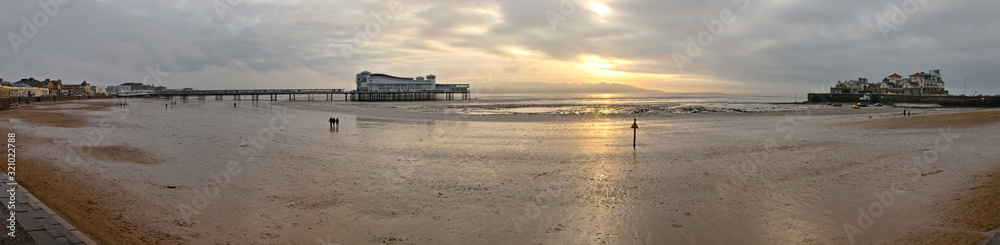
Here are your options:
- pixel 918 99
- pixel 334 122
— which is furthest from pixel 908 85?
pixel 334 122

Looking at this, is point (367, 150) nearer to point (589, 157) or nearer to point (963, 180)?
point (589, 157)

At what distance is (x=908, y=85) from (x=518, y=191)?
103538mm

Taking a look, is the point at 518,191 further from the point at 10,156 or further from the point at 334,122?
the point at 334,122

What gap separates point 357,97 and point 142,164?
296 feet

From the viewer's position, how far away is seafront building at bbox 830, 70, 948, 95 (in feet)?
274

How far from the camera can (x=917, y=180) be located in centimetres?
1223

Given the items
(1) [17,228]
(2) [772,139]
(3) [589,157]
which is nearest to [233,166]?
(1) [17,228]

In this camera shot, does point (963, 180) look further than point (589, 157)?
No
